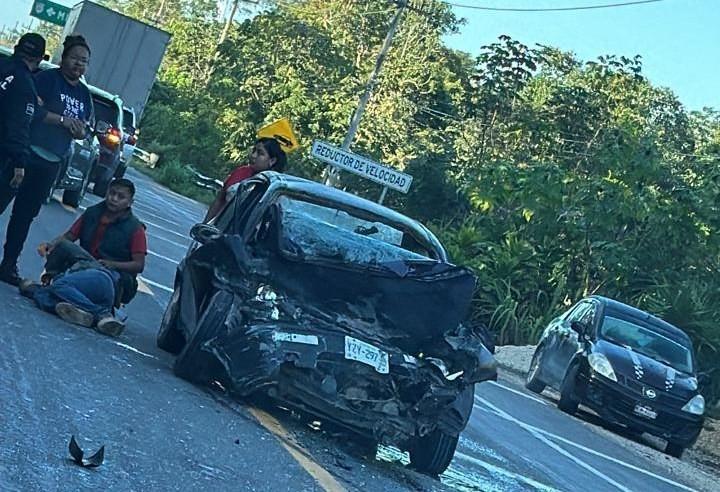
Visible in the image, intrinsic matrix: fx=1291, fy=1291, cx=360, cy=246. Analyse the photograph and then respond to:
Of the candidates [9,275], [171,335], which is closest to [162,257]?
[9,275]

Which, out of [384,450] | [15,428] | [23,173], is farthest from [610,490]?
A: [15,428]

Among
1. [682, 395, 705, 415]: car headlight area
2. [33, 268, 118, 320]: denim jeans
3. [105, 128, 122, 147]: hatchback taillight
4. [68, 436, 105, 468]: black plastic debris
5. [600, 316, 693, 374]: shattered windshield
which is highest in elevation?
[600, 316, 693, 374]: shattered windshield

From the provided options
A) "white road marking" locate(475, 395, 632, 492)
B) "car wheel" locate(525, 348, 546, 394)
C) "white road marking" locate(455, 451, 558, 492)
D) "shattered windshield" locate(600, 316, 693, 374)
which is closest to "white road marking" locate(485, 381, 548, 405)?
"car wheel" locate(525, 348, 546, 394)

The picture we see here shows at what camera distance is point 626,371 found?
1658 centimetres

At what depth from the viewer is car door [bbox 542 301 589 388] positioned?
17786mm

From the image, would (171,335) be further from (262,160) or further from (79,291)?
(262,160)

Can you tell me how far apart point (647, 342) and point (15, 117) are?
11047 millimetres

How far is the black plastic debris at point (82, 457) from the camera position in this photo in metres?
5.66

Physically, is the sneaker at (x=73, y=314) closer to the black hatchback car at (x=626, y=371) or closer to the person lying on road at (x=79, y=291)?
the person lying on road at (x=79, y=291)

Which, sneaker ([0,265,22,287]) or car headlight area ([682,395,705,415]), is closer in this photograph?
sneaker ([0,265,22,287])

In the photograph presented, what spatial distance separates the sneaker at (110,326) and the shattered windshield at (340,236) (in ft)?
4.61

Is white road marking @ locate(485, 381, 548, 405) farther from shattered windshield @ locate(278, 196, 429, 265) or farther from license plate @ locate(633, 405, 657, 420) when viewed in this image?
shattered windshield @ locate(278, 196, 429, 265)

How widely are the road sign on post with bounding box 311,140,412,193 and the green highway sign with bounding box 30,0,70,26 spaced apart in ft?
92.7

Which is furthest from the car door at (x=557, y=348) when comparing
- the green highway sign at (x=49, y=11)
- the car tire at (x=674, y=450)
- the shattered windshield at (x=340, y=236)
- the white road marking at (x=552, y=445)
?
the green highway sign at (x=49, y=11)
